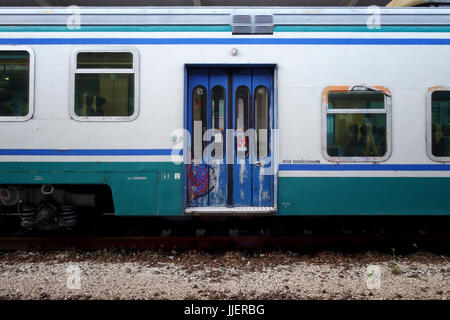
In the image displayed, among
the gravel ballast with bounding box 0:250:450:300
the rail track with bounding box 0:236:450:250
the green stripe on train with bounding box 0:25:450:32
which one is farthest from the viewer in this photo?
the rail track with bounding box 0:236:450:250

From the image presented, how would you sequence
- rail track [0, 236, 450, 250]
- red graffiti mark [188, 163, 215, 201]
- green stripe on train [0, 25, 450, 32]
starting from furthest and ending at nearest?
rail track [0, 236, 450, 250] → red graffiti mark [188, 163, 215, 201] → green stripe on train [0, 25, 450, 32]

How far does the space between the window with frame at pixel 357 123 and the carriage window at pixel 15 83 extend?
14.7 ft

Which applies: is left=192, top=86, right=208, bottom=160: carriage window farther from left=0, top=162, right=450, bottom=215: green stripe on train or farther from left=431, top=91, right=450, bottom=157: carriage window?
left=431, top=91, right=450, bottom=157: carriage window

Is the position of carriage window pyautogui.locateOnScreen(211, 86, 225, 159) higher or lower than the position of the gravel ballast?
higher

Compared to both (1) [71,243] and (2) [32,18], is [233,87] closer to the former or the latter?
(2) [32,18]

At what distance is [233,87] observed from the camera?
16.0 feet

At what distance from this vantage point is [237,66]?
188 inches

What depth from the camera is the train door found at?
15.9ft

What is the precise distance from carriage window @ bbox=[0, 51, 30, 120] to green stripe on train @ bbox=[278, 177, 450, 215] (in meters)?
4.03

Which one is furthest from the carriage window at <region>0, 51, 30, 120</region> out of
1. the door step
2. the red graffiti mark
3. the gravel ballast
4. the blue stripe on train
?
the door step

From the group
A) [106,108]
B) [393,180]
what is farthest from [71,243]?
[393,180]

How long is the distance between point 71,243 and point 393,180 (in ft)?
16.8

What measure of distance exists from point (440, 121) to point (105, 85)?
198 inches

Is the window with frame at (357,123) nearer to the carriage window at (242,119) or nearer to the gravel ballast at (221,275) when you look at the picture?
the carriage window at (242,119)
